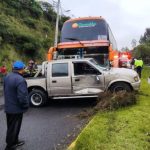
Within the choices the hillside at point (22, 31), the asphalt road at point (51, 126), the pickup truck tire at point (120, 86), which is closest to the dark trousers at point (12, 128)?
the asphalt road at point (51, 126)

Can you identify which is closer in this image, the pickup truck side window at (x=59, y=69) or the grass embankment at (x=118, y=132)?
the grass embankment at (x=118, y=132)

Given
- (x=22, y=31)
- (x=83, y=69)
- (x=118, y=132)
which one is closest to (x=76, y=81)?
(x=83, y=69)

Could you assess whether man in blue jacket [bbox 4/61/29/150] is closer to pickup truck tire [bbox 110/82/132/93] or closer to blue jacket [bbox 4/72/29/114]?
blue jacket [bbox 4/72/29/114]

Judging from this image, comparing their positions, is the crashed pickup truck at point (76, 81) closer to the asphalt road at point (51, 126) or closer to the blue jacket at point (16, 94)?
the asphalt road at point (51, 126)

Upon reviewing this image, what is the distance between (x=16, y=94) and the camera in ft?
25.4

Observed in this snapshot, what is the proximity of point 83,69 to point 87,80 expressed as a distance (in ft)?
1.53

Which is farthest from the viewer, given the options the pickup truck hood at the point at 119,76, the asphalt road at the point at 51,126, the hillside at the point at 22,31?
the hillside at the point at 22,31

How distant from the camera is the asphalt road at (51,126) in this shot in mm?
8250

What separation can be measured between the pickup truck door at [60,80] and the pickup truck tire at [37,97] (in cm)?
37

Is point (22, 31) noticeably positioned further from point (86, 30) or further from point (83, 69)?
point (83, 69)

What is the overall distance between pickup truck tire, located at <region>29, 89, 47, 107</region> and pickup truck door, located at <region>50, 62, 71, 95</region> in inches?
14.7

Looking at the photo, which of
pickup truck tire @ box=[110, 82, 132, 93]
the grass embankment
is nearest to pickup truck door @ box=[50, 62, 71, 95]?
pickup truck tire @ box=[110, 82, 132, 93]

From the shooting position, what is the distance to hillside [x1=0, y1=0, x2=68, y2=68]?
33.7 metres

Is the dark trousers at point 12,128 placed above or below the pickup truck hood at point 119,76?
below
